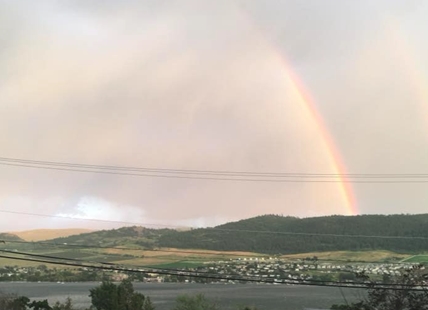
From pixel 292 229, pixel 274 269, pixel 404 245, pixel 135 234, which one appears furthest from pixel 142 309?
pixel 404 245

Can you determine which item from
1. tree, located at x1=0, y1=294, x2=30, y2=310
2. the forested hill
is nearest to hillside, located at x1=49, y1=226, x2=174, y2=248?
the forested hill

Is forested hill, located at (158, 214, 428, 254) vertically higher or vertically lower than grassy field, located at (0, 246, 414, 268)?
higher

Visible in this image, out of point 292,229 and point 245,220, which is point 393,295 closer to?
point 292,229

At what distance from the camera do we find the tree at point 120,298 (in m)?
44.6

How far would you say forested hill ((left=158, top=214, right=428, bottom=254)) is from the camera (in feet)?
141

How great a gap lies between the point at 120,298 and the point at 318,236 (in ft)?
57.8

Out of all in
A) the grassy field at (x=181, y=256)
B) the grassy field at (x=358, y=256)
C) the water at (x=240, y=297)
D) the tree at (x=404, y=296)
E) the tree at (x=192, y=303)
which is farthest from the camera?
the water at (x=240, y=297)

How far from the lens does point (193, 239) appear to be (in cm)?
4666

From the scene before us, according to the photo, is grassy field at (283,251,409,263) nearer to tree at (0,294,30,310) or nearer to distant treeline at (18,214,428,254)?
distant treeline at (18,214,428,254)

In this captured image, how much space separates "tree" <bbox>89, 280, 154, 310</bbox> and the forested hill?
531 centimetres

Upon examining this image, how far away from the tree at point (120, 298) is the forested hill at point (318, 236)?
5307 mm

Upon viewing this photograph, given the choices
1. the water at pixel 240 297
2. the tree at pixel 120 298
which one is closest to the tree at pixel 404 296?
the water at pixel 240 297

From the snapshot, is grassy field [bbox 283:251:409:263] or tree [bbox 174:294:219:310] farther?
tree [bbox 174:294:219:310]

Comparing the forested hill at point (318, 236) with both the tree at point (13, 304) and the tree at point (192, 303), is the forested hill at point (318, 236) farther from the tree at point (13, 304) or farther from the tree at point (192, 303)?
the tree at point (13, 304)
